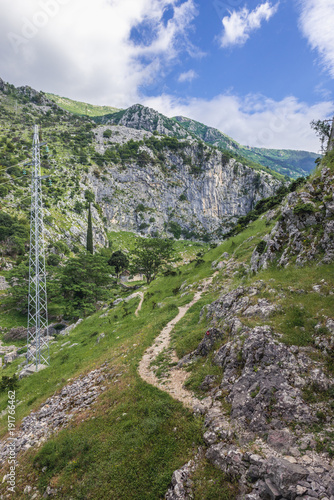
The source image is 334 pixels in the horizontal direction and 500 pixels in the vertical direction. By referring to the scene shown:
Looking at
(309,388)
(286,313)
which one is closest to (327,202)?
(286,313)

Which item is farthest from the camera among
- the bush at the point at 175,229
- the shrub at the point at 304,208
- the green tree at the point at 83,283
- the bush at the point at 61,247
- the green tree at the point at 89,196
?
the bush at the point at 175,229

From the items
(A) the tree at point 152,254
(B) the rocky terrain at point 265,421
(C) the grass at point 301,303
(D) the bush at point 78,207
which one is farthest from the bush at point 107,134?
(B) the rocky terrain at point 265,421

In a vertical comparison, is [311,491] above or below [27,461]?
above

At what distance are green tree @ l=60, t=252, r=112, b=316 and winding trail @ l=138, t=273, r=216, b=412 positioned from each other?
25923 millimetres

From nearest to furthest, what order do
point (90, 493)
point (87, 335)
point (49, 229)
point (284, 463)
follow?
point (284, 463) < point (90, 493) < point (87, 335) < point (49, 229)

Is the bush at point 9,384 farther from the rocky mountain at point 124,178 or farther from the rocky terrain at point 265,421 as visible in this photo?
the rocky mountain at point 124,178

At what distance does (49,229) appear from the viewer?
8200cm

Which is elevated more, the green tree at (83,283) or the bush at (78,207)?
the bush at (78,207)

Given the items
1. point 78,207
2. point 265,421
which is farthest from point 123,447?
point 78,207

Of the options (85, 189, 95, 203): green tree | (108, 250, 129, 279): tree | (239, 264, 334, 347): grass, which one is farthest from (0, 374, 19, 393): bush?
(85, 189, 95, 203): green tree

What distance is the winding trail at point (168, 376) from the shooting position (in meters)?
10.9

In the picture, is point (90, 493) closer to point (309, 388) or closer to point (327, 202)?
point (309, 388)

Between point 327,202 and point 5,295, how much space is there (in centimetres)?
5794

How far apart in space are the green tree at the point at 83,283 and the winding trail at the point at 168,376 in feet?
85.1
